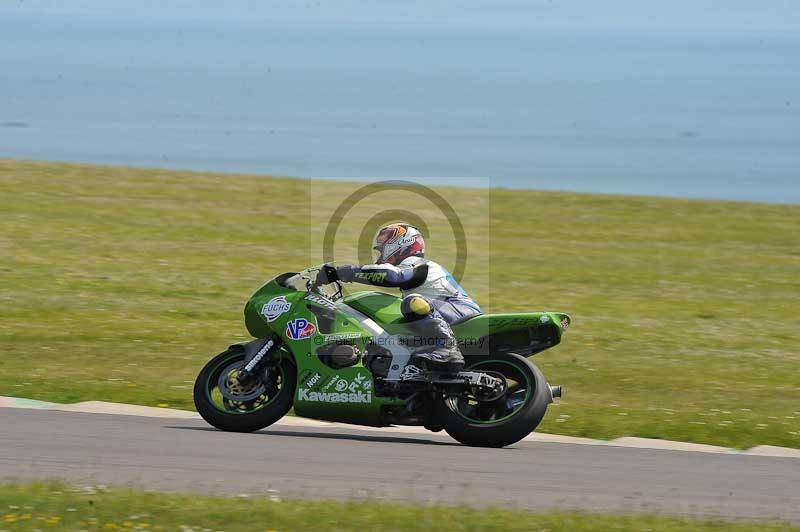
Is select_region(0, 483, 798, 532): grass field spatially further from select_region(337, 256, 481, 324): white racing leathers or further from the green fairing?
select_region(337, 256, 481, 324): white racing leathers

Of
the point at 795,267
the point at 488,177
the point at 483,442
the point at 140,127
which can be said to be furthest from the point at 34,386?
the point at 140,127

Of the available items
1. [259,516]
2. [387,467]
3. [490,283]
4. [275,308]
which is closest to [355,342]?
[275,308]

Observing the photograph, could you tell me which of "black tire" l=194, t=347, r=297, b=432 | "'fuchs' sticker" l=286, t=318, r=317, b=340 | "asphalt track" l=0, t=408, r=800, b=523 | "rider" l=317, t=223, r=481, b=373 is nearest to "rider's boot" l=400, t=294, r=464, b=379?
"rider" l=317, t=223, r=481, b=373

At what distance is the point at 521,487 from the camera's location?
401 inches

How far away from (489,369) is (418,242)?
4.37ft

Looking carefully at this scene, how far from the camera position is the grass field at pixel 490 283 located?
1511 cm

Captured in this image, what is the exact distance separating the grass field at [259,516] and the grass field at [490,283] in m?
4.01

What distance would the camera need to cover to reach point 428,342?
11.9 m

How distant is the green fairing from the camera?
11.8 metres

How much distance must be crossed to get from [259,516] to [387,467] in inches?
84.5

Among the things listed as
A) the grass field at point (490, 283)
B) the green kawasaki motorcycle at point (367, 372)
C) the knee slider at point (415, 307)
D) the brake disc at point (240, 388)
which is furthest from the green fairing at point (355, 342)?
the grass field at point (490, 283)

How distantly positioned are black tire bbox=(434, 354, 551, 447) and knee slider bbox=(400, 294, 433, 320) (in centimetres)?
58

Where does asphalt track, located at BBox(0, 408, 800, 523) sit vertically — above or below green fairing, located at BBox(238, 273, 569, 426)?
below

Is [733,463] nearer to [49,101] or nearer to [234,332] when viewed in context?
[234,332]
